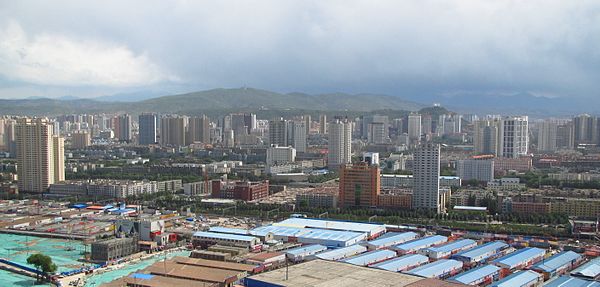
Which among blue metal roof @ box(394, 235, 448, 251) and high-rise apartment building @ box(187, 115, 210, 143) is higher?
high-rise apartment building @ box(187, 115, 210, 143)

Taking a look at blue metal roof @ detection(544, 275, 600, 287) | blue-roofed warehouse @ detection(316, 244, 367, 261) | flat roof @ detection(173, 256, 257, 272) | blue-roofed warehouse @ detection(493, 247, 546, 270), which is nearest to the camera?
blue metal roof @ detection(544, 275, 600, 287)

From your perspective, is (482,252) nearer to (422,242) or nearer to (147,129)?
(422,242)

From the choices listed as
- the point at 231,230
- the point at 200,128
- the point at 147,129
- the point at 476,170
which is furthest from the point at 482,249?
the point at 147,129

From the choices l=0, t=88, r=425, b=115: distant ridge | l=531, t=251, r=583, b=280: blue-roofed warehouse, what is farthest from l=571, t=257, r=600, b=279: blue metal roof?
l=0, t=88, r=425, b=115: distant ridge

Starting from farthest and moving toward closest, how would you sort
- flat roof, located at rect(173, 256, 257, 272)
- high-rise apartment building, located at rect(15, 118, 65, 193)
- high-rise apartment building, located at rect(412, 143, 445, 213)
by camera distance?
high-rise apartment building, located at rect(15, 118, 65, 193) < high-rise apartment building, located at rect(412, 143, 445, 213) < flat roof, located at rect(173, 256, 257, 272)

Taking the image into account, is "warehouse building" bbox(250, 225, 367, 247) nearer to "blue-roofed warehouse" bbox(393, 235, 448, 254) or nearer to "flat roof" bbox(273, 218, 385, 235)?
"flat roof" bbox(273, 218, 385, 235)

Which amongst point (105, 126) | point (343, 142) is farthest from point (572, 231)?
point (105, 126)
